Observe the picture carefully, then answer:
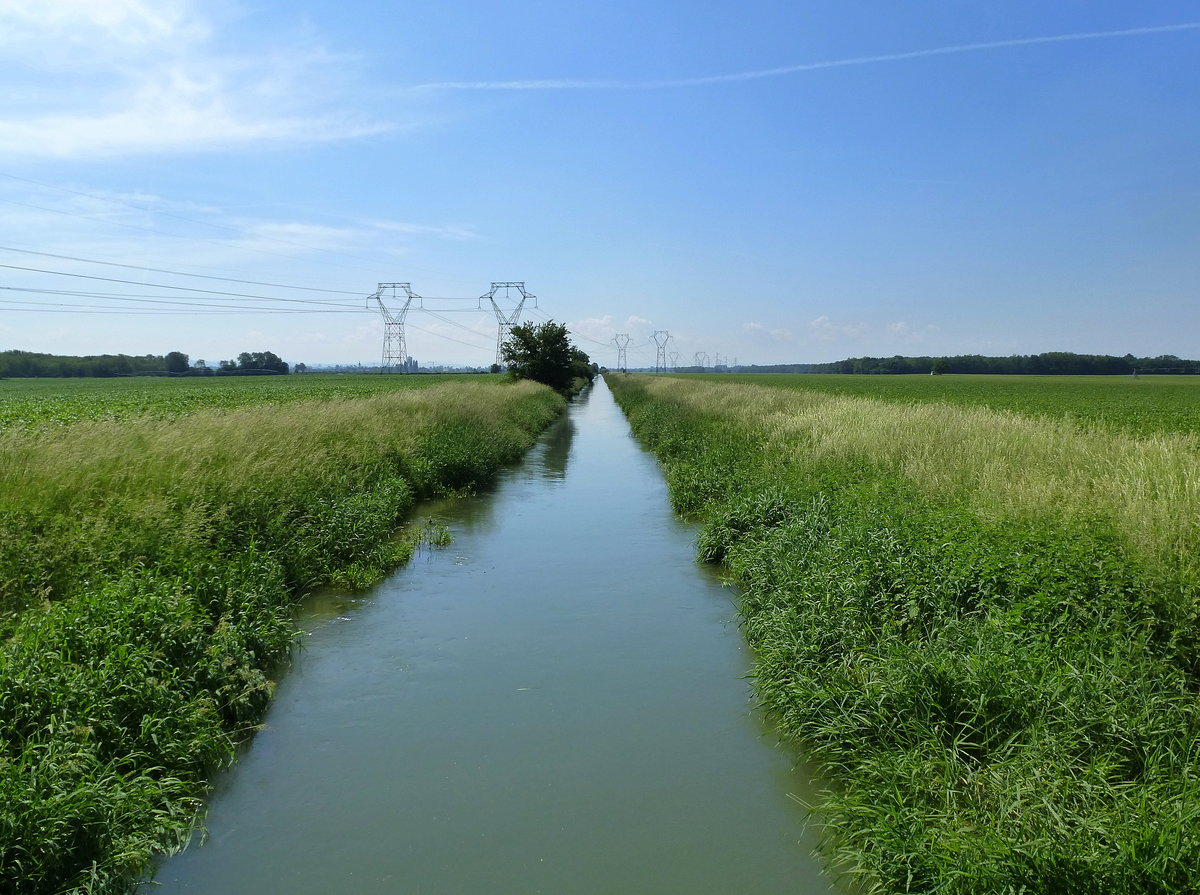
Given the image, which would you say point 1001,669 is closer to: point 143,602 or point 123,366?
point 143,602

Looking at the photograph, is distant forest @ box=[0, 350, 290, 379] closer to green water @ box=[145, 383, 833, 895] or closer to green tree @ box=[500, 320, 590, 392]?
green tree @ box=[500, 320, 590, 392]

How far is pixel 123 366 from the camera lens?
73062 millimetres

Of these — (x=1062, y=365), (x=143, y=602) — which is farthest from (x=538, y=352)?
(x=1062, y=365)

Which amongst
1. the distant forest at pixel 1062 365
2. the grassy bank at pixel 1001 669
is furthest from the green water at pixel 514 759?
the distant forest at pixel 1062 365

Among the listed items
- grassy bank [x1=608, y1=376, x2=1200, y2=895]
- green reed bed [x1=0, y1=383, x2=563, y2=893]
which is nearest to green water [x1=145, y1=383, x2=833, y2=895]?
green reed bed [x1=0, y1=383, x2=563, y2=893]

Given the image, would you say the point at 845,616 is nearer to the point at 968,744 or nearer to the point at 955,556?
the point at 955,556

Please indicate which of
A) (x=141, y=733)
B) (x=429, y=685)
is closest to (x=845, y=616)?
(x=429, y=685)

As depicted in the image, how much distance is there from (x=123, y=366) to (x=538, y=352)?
158 feet

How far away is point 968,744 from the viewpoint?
4168 millimetres

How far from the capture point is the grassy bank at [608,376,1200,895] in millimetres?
3383

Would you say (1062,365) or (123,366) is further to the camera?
(1062,365)

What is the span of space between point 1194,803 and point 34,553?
7.59 meters

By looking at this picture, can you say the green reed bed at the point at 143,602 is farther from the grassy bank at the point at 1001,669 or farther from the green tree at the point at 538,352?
the green tree at the point at 538,352

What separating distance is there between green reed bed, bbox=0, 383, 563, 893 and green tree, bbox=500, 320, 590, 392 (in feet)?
121
